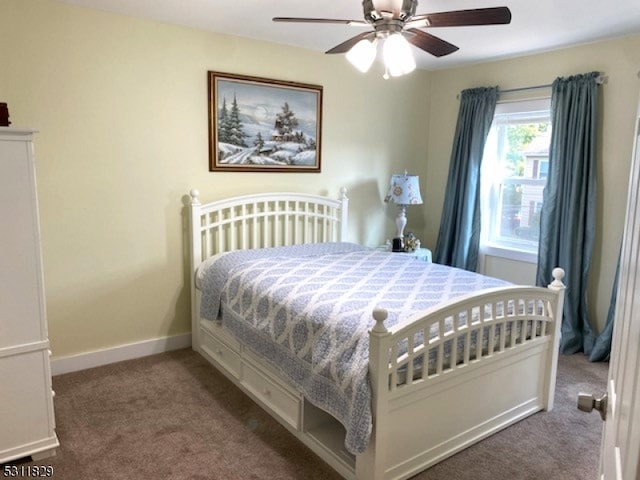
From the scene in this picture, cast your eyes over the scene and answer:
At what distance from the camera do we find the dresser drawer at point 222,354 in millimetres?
3002

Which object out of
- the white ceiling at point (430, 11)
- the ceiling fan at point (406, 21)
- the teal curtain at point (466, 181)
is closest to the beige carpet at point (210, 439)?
the teal curtain at point (466, 181)

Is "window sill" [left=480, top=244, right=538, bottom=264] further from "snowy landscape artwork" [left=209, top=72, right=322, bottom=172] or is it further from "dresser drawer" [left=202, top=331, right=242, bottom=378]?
"dresser drawer" [left=202, top=331, right=242, bottom=378]

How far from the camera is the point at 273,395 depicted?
263cm

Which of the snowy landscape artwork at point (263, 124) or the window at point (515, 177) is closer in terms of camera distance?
the snowy landscape artwork at point (263, 124)

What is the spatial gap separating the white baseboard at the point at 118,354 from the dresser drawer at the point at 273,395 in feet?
3.13

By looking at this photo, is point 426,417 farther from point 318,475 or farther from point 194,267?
point 194,267

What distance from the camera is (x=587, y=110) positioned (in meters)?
3.54

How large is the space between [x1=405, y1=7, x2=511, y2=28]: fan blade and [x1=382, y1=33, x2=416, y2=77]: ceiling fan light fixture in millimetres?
86

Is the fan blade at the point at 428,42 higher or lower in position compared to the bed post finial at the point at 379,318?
higher

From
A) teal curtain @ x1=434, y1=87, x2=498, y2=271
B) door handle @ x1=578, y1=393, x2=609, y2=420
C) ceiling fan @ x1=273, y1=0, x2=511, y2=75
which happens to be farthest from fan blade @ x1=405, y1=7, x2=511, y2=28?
teal curtain @ x1=434, y1=87, x2=498, y2=271

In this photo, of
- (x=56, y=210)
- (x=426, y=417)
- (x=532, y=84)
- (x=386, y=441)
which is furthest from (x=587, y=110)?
(x=56, y=210)

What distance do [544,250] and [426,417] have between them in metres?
2.26

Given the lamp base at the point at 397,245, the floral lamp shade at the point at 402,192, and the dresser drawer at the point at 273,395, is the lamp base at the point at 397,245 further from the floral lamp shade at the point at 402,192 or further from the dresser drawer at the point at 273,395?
the dresser drawer at the point at 273,395

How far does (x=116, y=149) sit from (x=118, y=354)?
1477 millimetres
